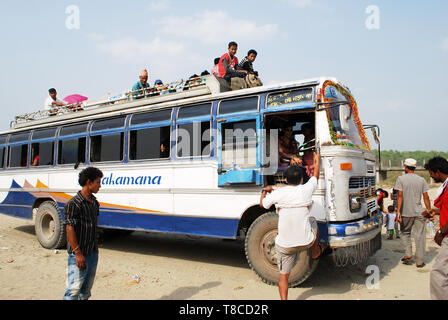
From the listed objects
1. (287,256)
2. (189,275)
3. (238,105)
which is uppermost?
(238,105)

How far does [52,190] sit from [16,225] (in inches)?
193

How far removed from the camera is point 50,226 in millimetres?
8445

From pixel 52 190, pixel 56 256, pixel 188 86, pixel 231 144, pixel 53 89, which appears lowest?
pixel 56 256

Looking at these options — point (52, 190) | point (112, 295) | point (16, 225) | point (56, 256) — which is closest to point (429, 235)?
point (112, 295)

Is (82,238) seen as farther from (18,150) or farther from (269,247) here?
(18,150)

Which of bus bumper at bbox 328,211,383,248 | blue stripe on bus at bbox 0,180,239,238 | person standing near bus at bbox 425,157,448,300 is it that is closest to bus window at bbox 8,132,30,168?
blue stripe on bus at bbox 0,180,239,238

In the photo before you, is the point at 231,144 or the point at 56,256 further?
the point at 56,256

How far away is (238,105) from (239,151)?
788 mm

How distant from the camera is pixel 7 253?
7492 millimetres

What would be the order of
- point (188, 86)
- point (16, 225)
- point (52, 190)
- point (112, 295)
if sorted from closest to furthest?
1. point (112, 295)
2. point (188, 86)
3. point (52, 190)
4. point (16, 225)

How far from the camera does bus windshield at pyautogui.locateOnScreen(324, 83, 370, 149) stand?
496 centimetres

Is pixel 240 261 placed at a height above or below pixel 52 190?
below

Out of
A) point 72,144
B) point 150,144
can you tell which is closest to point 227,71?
point 150,144
